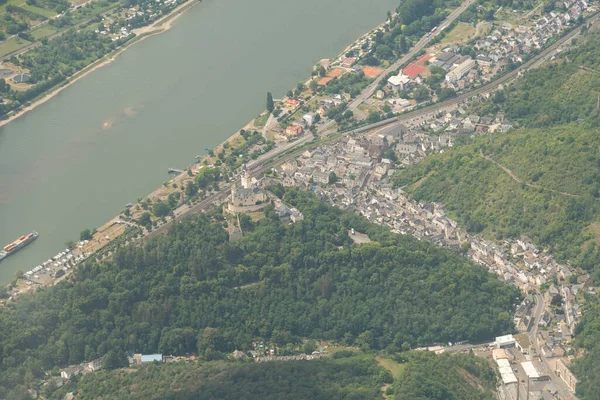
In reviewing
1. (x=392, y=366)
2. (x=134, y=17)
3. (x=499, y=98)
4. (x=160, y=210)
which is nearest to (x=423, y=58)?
(x=499, y=98)

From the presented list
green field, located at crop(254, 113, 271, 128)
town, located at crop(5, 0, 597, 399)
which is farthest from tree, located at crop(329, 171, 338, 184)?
green field, located at crop(254, 113, 271, 128)

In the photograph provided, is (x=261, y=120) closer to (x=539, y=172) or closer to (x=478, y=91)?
(x=478, y=91)

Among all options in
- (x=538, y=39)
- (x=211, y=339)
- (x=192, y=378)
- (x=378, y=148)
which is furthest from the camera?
(x=538, y=39)

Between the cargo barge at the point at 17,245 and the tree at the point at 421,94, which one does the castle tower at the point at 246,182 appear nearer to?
the cargo barge at the point at 17,245

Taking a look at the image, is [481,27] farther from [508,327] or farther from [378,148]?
[508,327]

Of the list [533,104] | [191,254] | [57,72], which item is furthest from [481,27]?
[191,254]

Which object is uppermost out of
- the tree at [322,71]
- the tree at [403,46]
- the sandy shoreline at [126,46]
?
the sandy shoreline at [126,46]

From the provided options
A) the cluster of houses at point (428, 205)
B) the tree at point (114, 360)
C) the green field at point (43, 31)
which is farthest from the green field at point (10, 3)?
the tree at point (114, 360)
